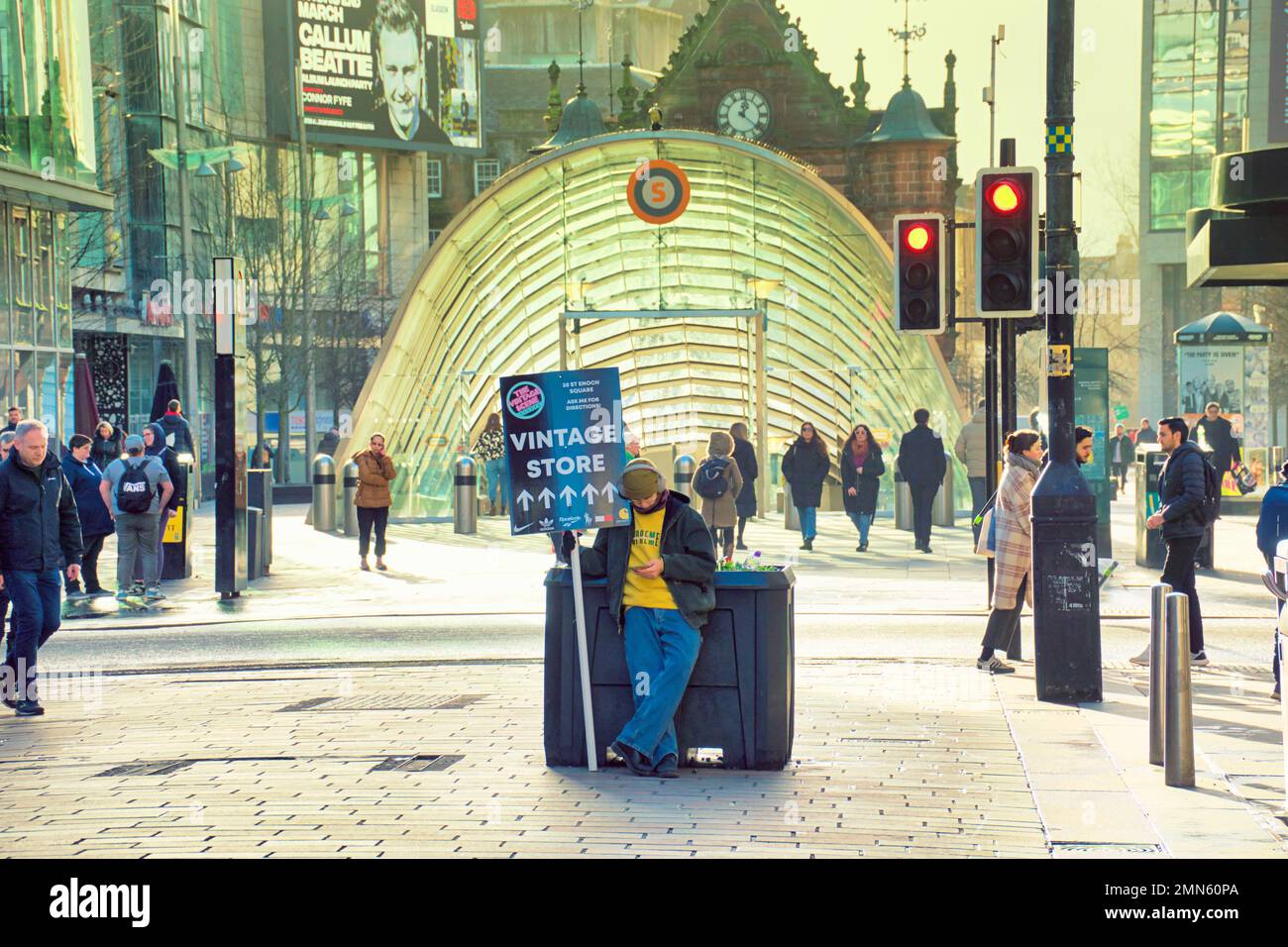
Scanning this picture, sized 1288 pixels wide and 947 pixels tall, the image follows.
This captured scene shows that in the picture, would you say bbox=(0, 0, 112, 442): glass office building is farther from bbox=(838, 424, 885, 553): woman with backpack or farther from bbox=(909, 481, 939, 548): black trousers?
bbox=(909, 481, 939, 548): black trousers

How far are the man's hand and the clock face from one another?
56688mm

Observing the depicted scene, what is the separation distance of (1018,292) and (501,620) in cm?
633

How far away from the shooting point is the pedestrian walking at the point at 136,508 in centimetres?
1877

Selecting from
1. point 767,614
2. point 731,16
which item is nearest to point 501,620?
point 767,614

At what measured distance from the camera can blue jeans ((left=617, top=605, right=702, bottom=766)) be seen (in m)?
8.88

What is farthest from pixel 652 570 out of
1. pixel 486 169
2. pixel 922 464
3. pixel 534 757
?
pixel 486 169

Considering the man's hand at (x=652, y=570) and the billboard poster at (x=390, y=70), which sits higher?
the billboard poster at (x=390, y=70)

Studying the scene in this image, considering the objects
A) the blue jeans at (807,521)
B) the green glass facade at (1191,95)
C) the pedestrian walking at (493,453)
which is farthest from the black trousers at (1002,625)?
the green glass facade at (1191,95)

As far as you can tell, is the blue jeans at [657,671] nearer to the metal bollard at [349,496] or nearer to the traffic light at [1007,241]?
the traffic light at [1007,241]

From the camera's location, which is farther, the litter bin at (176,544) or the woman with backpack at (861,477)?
the woman with backpack at (861,477)

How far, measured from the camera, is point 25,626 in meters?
11.7

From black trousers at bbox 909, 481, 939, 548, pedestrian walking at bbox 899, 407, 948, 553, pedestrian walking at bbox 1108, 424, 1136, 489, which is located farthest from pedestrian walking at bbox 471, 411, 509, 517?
pedestrian walking at bbox 1108, 424, 1136, 489

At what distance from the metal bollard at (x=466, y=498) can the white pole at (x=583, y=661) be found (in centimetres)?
2010

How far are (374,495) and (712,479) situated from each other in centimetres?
419
